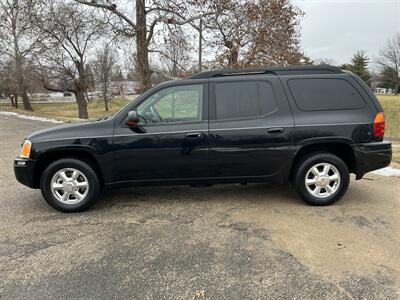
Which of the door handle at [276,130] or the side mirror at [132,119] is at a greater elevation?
the side mirror at [132,119]

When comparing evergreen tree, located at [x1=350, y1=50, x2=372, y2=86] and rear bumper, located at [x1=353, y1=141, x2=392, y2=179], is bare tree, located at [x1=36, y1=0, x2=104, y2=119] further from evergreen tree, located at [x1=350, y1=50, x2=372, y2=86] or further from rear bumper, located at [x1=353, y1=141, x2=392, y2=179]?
evergreen tree, located at [x1=350, y1=50, x2=372, y2=86]

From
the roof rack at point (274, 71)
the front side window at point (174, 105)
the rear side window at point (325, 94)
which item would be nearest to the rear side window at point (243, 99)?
the roof rack at point (274, 71)

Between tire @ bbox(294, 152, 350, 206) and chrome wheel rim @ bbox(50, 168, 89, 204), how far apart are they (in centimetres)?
281

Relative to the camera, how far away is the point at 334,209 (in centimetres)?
478

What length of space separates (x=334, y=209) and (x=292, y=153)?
0.92 metres

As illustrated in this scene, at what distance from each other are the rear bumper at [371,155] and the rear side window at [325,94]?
1.81 ft

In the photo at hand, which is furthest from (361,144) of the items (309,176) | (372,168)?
(309,176)

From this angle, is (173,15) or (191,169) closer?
(191,169)

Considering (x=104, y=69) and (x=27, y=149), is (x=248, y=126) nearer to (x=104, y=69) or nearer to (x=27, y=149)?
(x=27, y=149)

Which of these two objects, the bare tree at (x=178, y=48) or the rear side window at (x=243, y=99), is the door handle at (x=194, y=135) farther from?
the bare tree at (x=178, y=48)

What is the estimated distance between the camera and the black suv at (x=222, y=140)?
4672 millimetres

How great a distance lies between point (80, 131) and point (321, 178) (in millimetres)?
3218

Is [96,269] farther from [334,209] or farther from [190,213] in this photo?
[334,209]

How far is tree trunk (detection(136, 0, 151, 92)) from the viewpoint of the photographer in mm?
15881
